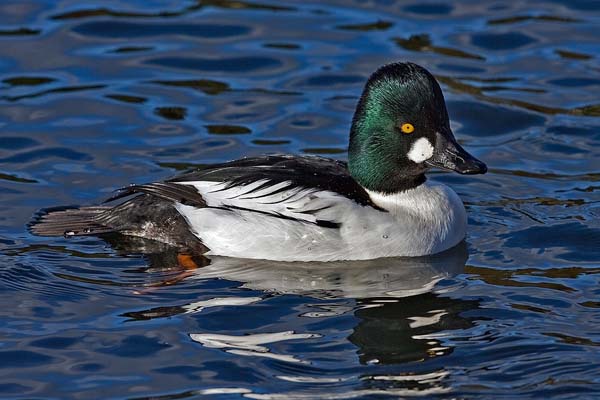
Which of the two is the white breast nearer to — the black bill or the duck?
the duck

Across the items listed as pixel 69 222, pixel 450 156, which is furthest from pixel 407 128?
pixel 69 222

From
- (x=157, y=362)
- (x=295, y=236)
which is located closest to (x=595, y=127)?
(x=295, y=236)

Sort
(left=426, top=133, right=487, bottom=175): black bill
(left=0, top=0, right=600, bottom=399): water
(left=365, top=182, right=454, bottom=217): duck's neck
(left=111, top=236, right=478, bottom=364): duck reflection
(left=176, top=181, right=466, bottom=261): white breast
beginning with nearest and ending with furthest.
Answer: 1. (left=0, top=0, right=600, bottom=399): water
2. (left=111, top=236, right=478, bottom=364): duck reflection
3. (left=176, top=181, right=466, bottom=261): white breast
4. (left=426, top=133, right=487, bottom=175): black bill
5. (left=365, top=182, right=454, bottom=217): duck's neck

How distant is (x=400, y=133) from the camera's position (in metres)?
10.2

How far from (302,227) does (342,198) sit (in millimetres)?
390

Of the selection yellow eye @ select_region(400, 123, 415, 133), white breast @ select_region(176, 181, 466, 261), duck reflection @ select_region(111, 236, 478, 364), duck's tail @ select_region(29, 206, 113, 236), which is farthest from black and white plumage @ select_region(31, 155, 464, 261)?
yellow eye @ select_region(400, 123, 415, 133)

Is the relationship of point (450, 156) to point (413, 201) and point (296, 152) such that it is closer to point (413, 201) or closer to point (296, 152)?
point (413, 201)

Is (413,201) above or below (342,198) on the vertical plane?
below

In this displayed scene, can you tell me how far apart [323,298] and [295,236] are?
2.44ft

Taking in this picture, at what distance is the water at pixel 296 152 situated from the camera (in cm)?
837

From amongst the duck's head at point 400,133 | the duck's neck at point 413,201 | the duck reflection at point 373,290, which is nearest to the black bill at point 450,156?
the duck's head at point 400,133

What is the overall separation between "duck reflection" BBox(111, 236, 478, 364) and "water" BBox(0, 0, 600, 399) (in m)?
0.02

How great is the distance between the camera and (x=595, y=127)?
13141 millimetres

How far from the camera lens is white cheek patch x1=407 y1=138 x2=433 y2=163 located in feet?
33.6
